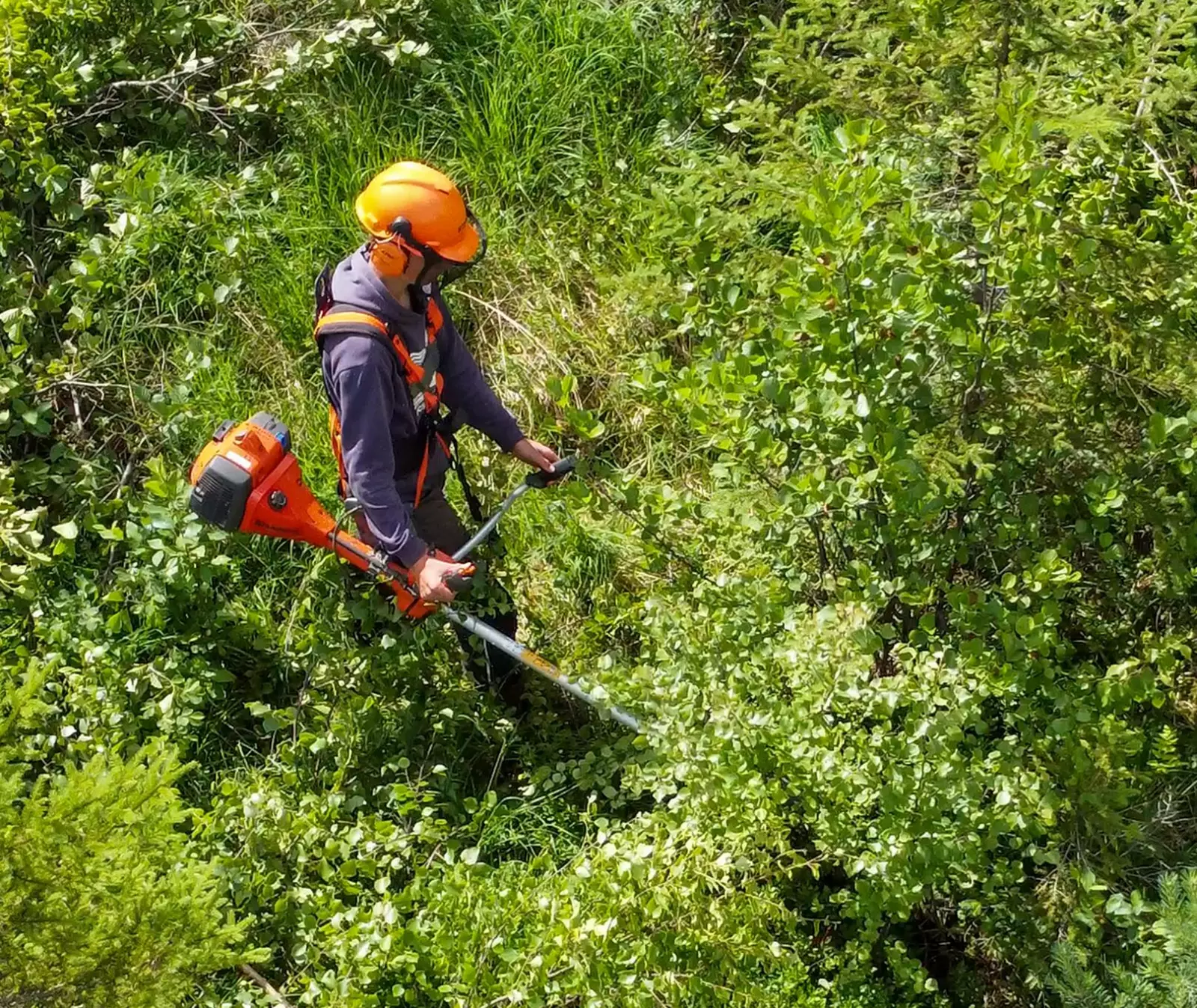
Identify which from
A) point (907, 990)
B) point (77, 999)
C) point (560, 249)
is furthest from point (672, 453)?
point (77, 999)

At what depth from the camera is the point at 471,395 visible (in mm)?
3826

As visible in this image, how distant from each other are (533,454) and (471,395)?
29 cm

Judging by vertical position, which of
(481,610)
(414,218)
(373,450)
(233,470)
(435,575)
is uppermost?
(414,218)

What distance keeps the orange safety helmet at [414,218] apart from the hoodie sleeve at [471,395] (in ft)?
1.31

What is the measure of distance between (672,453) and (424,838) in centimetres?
187

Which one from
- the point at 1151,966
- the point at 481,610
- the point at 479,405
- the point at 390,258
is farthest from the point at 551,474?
the point at 1151,966

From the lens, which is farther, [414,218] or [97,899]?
[414,218]

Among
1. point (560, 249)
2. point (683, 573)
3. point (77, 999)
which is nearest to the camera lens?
point (77, 999)

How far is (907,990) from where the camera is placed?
324cm

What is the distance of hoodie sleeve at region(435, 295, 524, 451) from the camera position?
3.75 meters

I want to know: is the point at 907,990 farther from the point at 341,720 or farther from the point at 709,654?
the point at 341,720

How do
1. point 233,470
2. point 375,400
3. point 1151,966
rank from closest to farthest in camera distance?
point 1151,966 < point 375,400 < point 233,470

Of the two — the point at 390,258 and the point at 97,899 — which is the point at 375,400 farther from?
the point at 97,899

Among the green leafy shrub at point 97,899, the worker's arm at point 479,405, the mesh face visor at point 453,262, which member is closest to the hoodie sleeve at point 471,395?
the worker's arm at point 479,405
